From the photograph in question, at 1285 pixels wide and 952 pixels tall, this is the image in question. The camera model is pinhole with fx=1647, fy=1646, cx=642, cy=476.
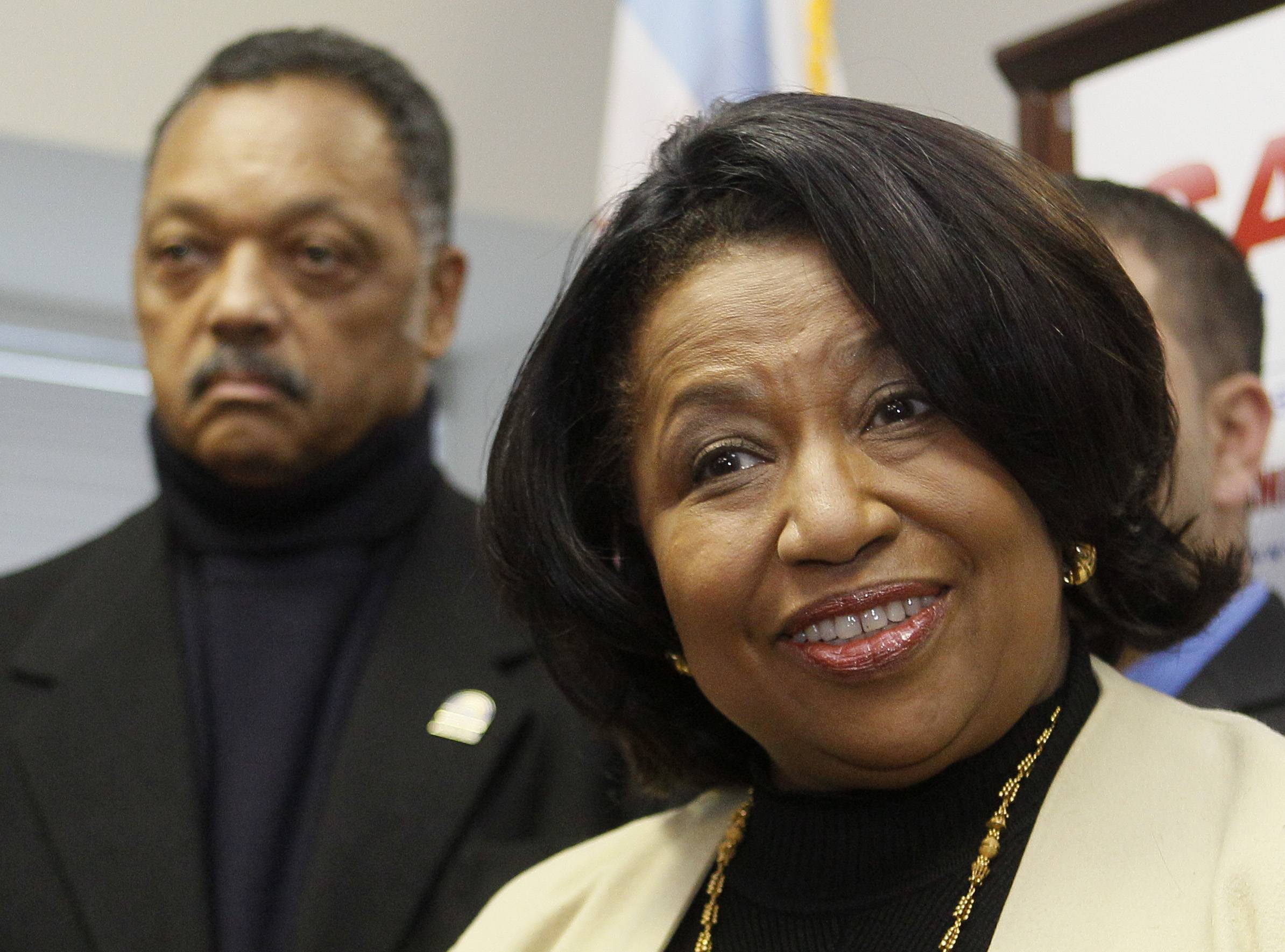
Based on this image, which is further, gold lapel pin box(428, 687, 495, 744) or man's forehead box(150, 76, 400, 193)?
man's forehead box(150, 76, 400, 193)

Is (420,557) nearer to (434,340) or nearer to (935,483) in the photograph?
(434,340)

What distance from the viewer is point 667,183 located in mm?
1634

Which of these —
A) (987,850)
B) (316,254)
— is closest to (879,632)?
(987,850)

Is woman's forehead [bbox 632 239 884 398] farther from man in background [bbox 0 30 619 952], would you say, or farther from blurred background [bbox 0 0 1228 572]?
blurred background [bbox 0 0 1228 572]

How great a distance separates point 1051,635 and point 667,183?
22.5 inches

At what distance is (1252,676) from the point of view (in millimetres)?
1910

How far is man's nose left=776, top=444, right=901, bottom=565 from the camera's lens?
1.39 metres

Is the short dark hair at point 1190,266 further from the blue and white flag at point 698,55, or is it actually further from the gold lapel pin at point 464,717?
the blue and white flag at point 698,55

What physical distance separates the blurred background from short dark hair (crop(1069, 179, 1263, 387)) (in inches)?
56.6

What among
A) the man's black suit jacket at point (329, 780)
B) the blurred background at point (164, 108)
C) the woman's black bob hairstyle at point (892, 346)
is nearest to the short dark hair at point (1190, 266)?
the woman's black bob hairstyle at point (892, 346)

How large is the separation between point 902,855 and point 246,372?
4.34 ft

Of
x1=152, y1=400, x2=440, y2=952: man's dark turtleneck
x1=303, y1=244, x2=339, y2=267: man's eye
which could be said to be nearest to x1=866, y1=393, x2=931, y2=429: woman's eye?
x1=152, y1=400, x2=440, y2=952: man's dark turtleneck

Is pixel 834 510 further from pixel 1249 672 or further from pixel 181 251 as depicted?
pixel 181 251

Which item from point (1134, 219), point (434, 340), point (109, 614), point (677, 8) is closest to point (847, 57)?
point (677, 8)
